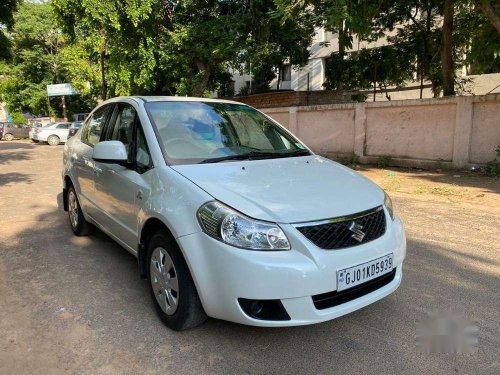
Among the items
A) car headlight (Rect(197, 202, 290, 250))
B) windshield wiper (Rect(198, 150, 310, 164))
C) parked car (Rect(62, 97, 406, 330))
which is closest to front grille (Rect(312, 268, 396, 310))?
parked car (Rect(62, 97, 406, 330))

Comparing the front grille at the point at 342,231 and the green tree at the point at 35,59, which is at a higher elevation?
the green tree at the point at 35,59

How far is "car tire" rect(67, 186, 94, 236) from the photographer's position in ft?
16.8

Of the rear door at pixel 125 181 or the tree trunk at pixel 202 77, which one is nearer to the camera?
the rear door at pixel 125 181

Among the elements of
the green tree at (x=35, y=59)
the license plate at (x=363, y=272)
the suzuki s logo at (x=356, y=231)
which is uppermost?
the green tree at (x=35, y=59)

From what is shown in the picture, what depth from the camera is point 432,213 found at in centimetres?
646

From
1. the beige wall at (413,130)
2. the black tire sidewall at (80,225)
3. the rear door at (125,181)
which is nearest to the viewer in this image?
the rear door at (125,181)

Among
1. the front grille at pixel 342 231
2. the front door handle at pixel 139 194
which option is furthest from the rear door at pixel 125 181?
the front grille at pixel 342 231

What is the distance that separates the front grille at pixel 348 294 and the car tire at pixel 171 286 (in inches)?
31.0

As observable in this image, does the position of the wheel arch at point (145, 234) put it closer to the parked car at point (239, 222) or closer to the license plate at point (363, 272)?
the parked car at point (239, 222)

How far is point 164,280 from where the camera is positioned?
300 centimetres

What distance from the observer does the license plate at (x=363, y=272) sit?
2.54 m

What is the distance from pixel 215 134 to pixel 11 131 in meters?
33.2

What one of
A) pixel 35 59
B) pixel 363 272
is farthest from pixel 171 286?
pixel 35 59

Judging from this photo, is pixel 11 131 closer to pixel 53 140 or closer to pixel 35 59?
pixel 35 59
